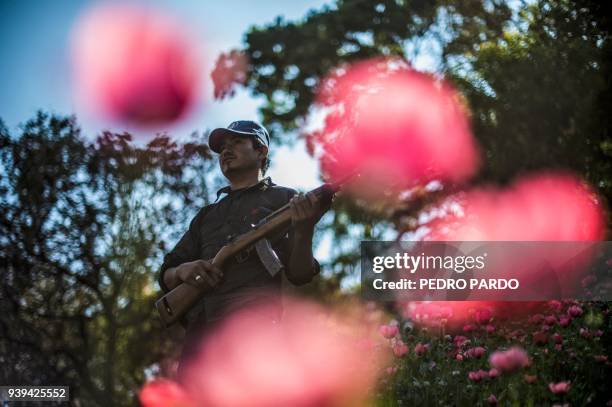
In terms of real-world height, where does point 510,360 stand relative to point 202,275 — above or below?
below

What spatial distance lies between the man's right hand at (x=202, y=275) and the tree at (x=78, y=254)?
580 centimetres

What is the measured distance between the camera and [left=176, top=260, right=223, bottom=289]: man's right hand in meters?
3.24

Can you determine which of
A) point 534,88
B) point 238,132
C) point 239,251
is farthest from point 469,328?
point 534,88

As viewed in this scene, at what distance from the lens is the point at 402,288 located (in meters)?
6.30

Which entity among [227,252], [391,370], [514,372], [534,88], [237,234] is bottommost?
[514,372]

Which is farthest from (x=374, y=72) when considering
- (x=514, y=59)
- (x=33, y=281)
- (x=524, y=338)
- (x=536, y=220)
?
(x=524, y=338)

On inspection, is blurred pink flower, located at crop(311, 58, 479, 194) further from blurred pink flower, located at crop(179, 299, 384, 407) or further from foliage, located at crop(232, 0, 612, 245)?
blurred pink flower, located at crop(179, 299, 384, 407)

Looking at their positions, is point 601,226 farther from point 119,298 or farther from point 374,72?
point 119,298

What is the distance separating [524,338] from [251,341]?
2753 mm

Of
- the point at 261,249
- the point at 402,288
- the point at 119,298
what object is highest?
the point at 119,298

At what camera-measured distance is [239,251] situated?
10.8 ft

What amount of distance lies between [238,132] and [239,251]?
29.1 inches

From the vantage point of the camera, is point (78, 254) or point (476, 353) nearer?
point (476, 353)

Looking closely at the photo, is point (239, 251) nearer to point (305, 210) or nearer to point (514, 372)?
point (305, 210)
